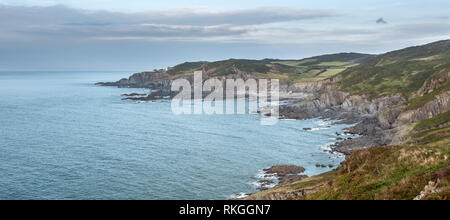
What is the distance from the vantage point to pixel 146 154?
270 feet

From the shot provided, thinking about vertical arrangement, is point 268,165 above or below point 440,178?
below

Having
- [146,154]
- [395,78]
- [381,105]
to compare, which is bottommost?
[146,154]

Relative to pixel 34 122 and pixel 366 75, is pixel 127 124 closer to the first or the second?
pixel 34 122

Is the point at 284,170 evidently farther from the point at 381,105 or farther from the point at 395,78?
the point at 395,78

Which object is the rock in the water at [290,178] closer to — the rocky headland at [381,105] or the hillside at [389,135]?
the rocky headland at [381,105]

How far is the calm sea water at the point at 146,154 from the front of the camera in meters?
59.9

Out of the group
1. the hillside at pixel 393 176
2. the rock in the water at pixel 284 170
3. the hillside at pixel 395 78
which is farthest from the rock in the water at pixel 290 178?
the hillside at pixel 395 78

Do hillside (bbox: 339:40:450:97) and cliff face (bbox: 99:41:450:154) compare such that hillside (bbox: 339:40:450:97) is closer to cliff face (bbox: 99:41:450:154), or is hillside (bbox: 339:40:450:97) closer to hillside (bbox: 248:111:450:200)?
cliff face (bbox: 99:41:450:154)

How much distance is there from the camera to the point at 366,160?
3066 centimetres

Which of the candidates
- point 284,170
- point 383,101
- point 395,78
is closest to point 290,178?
point 284,170

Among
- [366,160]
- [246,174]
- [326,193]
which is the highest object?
[366,160]

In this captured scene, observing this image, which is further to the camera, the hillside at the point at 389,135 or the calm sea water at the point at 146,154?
the calm sea water at the point at 146,154
